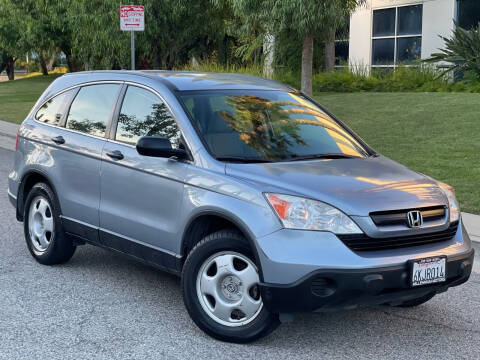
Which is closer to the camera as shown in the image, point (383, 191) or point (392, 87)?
point (383, 191)

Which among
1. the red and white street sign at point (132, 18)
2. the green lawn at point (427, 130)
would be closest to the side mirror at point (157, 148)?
the green lawn at point (427, 130)

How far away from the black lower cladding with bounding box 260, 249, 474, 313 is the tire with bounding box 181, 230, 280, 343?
0.21 meters

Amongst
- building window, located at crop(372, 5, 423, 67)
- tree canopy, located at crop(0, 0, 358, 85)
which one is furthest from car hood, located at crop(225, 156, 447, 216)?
building window, located at crop(372, 5, 423, 67)

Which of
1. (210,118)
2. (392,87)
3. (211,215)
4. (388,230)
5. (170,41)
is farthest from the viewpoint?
(170,41)

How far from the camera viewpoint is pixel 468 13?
81.8 ft

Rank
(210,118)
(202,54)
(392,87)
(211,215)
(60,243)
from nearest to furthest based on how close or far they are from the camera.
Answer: (211,215) < (210,118) < (60,243) < (392,87) < (202,54)

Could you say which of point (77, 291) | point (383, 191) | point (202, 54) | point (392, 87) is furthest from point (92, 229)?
point (202, 54)

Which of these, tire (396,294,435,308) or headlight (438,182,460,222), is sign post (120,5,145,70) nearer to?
tire (396,294,435,308)

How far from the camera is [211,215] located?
5.02 metres

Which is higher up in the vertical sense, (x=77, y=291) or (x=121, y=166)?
(x=121, y=166)

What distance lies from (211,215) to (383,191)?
1123 mm

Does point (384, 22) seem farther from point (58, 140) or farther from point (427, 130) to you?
point (58, 140)

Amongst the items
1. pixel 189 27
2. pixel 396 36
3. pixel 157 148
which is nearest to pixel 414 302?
pixel 157 148

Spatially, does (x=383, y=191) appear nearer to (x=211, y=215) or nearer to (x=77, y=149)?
(x=211, y=215)
